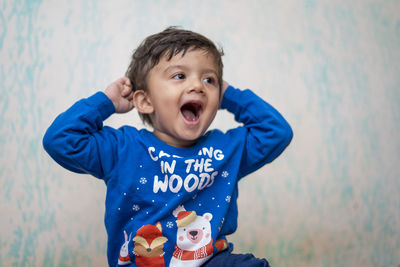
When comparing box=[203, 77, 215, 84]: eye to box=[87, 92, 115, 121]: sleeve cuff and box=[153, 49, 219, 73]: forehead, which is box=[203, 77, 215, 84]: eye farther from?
box=[87, 92, 115, 121]: sleeve cuff

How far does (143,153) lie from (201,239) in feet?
0.79

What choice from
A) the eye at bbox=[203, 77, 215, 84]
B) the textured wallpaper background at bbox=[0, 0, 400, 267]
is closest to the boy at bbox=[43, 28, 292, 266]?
the eye at bbox=[203, 77, 215, 84]

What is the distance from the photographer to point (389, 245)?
1.70 meters

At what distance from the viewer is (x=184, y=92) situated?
100 centimetres

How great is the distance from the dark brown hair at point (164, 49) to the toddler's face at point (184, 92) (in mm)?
15

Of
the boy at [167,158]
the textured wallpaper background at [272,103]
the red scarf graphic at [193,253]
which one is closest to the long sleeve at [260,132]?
the boy at [167,158]

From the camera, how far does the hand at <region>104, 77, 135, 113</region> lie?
1064mm

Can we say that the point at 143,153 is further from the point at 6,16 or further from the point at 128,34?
the point at 6,16

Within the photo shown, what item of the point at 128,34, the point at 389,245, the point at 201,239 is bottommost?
the point at 389,245

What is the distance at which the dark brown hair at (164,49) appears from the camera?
1.03 meters

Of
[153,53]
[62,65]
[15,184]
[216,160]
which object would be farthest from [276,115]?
[15,184]

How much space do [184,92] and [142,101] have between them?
5.6 inches

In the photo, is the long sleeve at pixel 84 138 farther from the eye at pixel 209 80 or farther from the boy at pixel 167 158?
the eye at pixel 209 80

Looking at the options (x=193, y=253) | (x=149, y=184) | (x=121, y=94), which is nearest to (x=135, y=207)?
(x=149, y=184)
